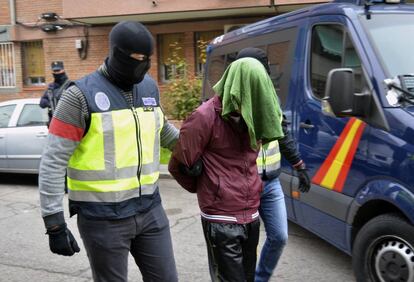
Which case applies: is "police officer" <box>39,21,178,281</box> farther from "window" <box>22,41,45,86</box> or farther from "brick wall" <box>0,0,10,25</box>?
"brick wall" <box>0,0,10,25</box>

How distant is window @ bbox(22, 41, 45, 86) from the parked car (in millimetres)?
7539

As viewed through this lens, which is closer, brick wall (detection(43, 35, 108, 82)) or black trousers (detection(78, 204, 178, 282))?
black trousers (detection(78, 204, 178, 282))

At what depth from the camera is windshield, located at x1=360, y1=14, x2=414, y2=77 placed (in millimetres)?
3604

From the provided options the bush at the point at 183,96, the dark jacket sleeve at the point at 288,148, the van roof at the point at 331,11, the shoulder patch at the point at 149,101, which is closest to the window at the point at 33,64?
the bush at the point at 183,96

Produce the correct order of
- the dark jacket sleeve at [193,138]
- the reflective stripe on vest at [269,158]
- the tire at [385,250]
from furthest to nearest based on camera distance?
1. the reflective stripe on vest at [269,158]
2. the tire at [385,250]
3. the dark jacket sleeve at [193,138]

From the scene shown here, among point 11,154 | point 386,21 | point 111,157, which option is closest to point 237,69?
point 111,157

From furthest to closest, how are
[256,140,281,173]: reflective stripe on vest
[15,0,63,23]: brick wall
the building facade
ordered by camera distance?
1. [15,0,63,23]: brick wall
2. the building facade
3. [256,140,281,173]: reflective stripe on vest

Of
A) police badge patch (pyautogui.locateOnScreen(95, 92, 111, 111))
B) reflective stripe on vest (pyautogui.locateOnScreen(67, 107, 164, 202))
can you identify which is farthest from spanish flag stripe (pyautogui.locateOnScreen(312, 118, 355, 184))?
police badge patch (pyautogui.locateOnScreen(95, 92, 111, 111))

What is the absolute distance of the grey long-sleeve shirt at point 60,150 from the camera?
239cm

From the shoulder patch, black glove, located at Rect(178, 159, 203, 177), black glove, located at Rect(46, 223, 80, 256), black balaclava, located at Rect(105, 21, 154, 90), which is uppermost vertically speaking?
black balaclava, located at Rect(105, 21, 154, 90)

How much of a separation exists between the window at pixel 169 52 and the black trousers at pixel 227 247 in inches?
440

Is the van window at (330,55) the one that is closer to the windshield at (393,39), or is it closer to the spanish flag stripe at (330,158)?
the windshield at (393,39)

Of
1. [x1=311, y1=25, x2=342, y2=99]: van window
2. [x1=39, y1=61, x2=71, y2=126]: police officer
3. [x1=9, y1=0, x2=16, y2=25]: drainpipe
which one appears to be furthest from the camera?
Result: [x1=9, y1=0, x2=16, y2=25]: drainpipe

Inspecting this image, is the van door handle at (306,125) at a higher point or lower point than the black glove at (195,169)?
lower
